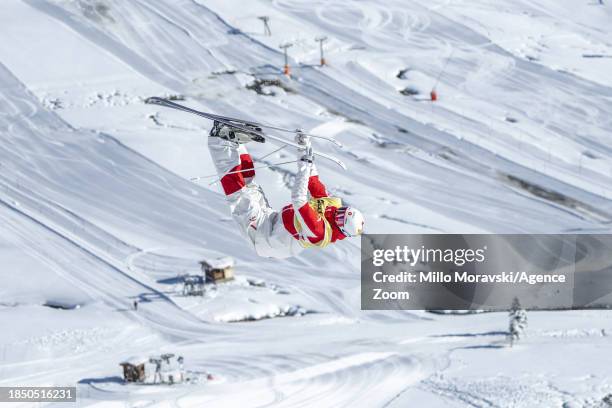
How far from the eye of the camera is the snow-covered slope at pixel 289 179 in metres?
29.3

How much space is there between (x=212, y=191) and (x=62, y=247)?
667 centimetres

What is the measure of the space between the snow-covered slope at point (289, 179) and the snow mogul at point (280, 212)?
14.3 meters

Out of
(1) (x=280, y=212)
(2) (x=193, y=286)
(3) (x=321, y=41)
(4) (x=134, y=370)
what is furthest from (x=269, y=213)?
(3) (x=321, y=41)

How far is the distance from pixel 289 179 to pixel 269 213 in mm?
25890

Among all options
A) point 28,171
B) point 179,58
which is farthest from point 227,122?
point 179,58

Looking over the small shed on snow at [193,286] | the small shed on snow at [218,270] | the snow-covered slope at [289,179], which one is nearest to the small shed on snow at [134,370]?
the snow-covered slope at [289,179]

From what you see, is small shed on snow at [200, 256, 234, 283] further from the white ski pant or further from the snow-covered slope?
the white ski pant

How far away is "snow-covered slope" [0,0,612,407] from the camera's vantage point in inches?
1155

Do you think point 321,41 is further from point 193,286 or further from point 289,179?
point 193,286

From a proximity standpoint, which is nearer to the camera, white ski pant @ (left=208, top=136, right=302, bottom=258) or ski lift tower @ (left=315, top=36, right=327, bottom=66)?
white ski pant @ (left=208, top=136, right=302, bottom=258)

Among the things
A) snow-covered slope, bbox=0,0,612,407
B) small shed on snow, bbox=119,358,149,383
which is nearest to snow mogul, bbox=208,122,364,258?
snow-covered slope, bbox=0,0,612,407

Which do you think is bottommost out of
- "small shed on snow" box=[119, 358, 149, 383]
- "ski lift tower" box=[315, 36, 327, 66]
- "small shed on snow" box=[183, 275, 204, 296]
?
"small shed on snow" box=[119, 358, 149, 383]

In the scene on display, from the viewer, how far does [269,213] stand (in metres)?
13.7

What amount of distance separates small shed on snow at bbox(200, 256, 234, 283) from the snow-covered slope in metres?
0.47
